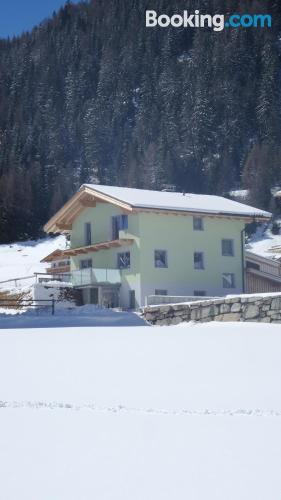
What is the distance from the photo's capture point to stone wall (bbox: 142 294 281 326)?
18516mm

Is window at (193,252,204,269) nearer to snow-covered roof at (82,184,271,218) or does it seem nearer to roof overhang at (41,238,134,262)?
snow-covered roof at (82,184,271,218)

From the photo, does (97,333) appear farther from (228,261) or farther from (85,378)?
(228,261)

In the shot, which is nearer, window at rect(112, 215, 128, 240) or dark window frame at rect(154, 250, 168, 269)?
dark window frame at rect(154, 250, 168, 269)

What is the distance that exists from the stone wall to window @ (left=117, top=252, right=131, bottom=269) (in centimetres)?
1692

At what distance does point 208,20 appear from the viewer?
145 m

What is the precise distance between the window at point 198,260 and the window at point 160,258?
2.11 meters

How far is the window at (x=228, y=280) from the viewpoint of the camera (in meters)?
43.0

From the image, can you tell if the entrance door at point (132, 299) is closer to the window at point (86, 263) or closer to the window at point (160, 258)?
the window at point (160, 258)

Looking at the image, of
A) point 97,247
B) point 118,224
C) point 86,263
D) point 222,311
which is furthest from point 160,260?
point 222,311

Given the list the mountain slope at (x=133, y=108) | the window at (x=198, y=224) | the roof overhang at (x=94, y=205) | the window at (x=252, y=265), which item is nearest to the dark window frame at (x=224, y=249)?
the roof overhang at (x=94, y=205)

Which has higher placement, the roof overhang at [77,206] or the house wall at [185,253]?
the roof overhang at [77,206]

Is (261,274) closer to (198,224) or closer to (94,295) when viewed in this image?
(198,224)

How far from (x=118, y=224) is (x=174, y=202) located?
356cm

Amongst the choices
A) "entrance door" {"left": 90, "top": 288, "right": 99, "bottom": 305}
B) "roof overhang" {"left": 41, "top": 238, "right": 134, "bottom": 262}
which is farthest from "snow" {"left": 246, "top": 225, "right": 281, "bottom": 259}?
"entrance door" {"left": 90, "top": 288, "right": 99, "bottom": 305}
